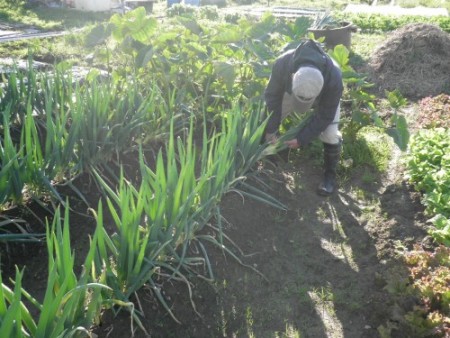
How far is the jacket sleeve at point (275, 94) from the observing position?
9.58ft

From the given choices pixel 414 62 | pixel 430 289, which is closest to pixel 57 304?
pixel 430 289

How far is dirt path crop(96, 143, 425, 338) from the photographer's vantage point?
2.14 metres

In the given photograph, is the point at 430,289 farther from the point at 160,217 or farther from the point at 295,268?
the point at 160,217

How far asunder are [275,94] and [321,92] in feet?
0.95

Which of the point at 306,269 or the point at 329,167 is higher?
the point at 329,167

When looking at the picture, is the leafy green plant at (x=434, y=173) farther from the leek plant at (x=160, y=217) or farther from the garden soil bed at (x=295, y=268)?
the leek plant at (x=160, y=217)

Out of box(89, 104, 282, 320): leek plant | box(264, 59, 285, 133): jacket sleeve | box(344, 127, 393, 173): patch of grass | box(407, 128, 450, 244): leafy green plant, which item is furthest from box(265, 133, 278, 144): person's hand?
box(407, 128, 450, 244): leafy green plant

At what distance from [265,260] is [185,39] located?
1820 millimetres

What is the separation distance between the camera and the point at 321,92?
2.84 meters

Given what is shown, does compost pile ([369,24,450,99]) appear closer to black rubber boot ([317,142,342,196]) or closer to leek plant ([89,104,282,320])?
black rubber boot ([317,142,342,196])

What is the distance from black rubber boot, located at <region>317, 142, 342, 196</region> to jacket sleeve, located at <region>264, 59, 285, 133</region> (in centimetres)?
40

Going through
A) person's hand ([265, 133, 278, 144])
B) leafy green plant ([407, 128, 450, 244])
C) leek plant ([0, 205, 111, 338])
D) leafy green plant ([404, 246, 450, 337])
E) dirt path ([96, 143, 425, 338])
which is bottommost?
dirt path ([96, 143, 425, 338])

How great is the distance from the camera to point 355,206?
3127 millimetres

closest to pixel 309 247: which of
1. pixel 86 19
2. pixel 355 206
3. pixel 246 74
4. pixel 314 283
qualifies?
pixel 314 283
